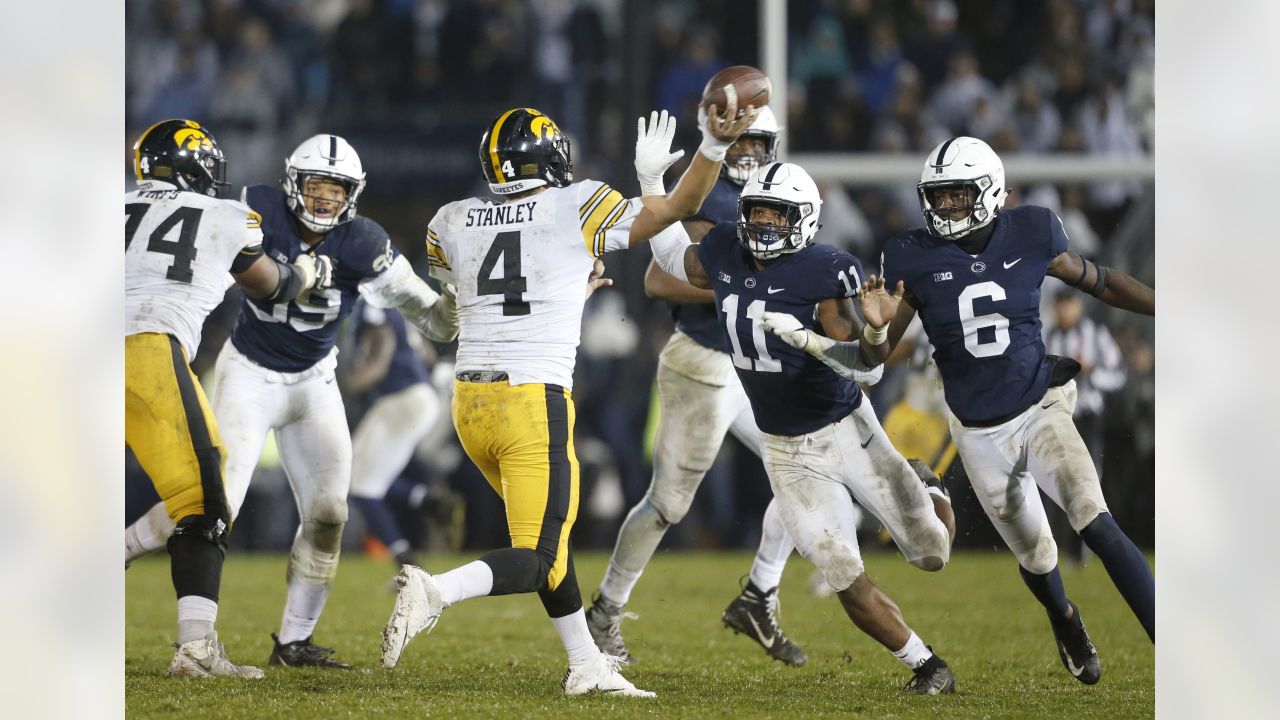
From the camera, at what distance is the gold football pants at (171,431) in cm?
479

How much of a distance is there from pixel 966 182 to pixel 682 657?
6.87ft

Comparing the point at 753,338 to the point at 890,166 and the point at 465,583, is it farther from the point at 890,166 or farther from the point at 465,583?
the point at 890,166

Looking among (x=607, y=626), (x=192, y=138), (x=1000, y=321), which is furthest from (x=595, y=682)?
(x=192, y=138)

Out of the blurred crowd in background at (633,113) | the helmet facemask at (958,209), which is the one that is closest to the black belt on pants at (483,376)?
the helmet facemask at (958,209)

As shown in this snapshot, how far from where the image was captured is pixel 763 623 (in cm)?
555

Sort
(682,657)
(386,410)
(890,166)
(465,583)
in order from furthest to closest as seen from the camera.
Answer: (890,166) < (386,410) < (682,657) < (465,583)

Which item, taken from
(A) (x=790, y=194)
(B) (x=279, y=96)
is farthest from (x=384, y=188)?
(A) (x=790, y=194)

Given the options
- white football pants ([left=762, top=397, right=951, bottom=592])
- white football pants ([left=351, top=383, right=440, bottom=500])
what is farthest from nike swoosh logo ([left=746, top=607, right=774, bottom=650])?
white football pants ([left=351, top=383, right=440, bottom=500])

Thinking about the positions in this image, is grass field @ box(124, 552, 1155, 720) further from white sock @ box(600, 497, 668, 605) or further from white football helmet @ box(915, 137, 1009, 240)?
white football helmet @ box(915, 137, 1009, 240)

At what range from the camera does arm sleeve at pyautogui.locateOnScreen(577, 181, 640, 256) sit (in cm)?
462

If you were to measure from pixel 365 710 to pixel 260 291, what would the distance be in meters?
1.55

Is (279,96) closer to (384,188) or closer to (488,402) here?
(384,188)
